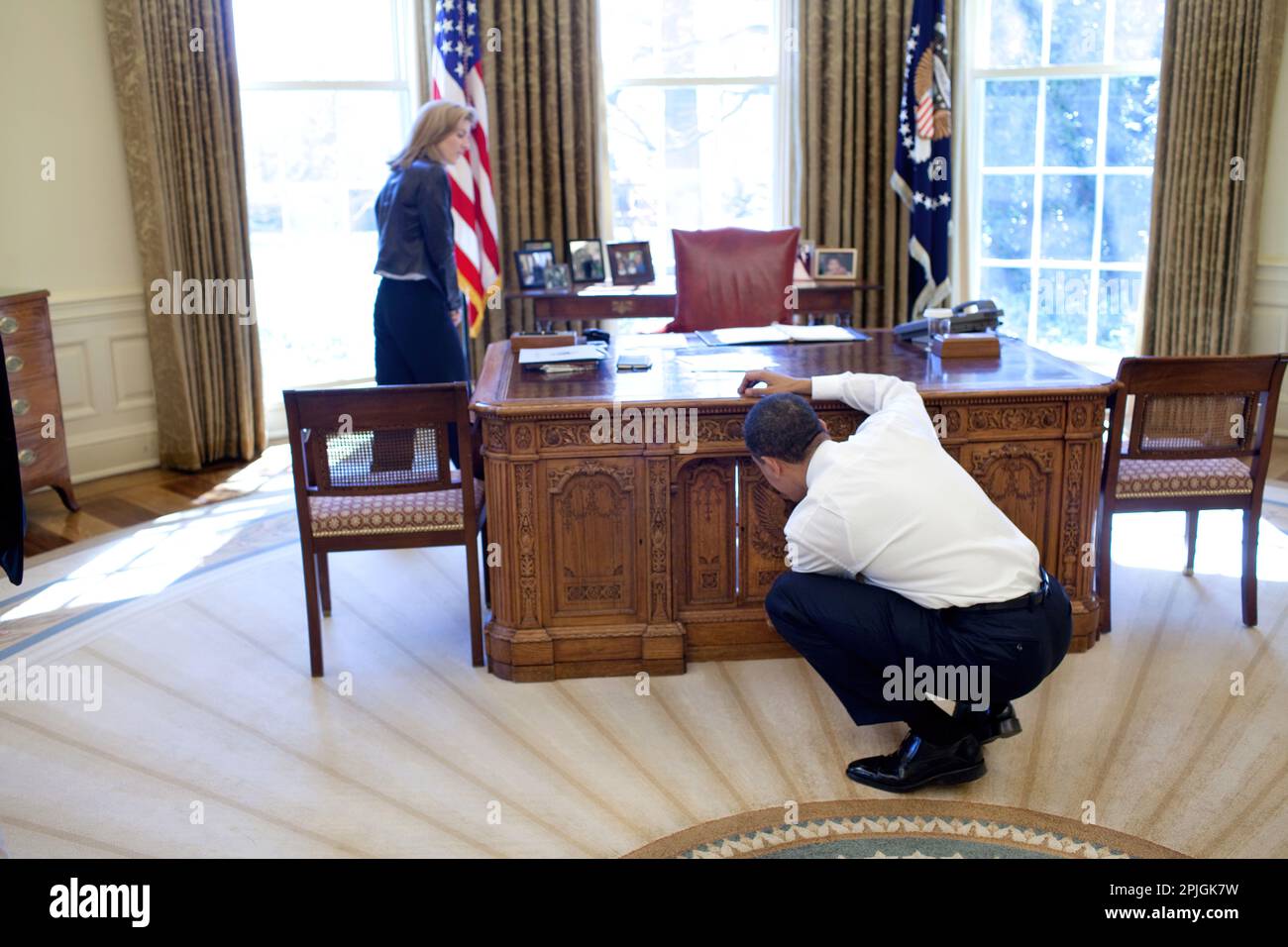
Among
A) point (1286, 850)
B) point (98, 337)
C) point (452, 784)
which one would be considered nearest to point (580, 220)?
point (98, 337)

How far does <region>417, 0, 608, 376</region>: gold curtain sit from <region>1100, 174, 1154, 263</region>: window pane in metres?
2.77

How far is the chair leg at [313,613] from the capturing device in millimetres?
3783

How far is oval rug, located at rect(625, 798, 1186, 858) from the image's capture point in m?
2.86

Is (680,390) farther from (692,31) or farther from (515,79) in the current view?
(692,31)

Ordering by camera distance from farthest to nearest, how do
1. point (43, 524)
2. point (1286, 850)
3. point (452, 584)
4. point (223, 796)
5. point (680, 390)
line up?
point (43, 524) < point (452, 584) < point (680, 390) < point (223, 796) < point (1286, 850)

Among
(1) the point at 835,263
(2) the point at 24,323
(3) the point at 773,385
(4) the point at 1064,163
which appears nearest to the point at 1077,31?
(4) the point at 1064,163

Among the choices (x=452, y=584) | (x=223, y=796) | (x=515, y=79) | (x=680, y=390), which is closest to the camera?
(x=223, y=796)

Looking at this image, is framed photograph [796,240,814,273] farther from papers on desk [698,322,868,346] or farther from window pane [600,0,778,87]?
papers on desk [698,322,868,346]

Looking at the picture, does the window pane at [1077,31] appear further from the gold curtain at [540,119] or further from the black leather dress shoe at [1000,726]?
the black leather dress shoe at [1000,726]

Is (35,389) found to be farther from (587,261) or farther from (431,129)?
(587,261)

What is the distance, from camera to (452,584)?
4.63 m

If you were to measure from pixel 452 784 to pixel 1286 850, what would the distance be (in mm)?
1908

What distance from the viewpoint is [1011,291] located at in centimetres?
736

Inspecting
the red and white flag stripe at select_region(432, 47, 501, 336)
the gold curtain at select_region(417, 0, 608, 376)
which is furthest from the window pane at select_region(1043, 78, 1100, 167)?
the red and white flag stripe at select_region(432, 47, 501, 336)
